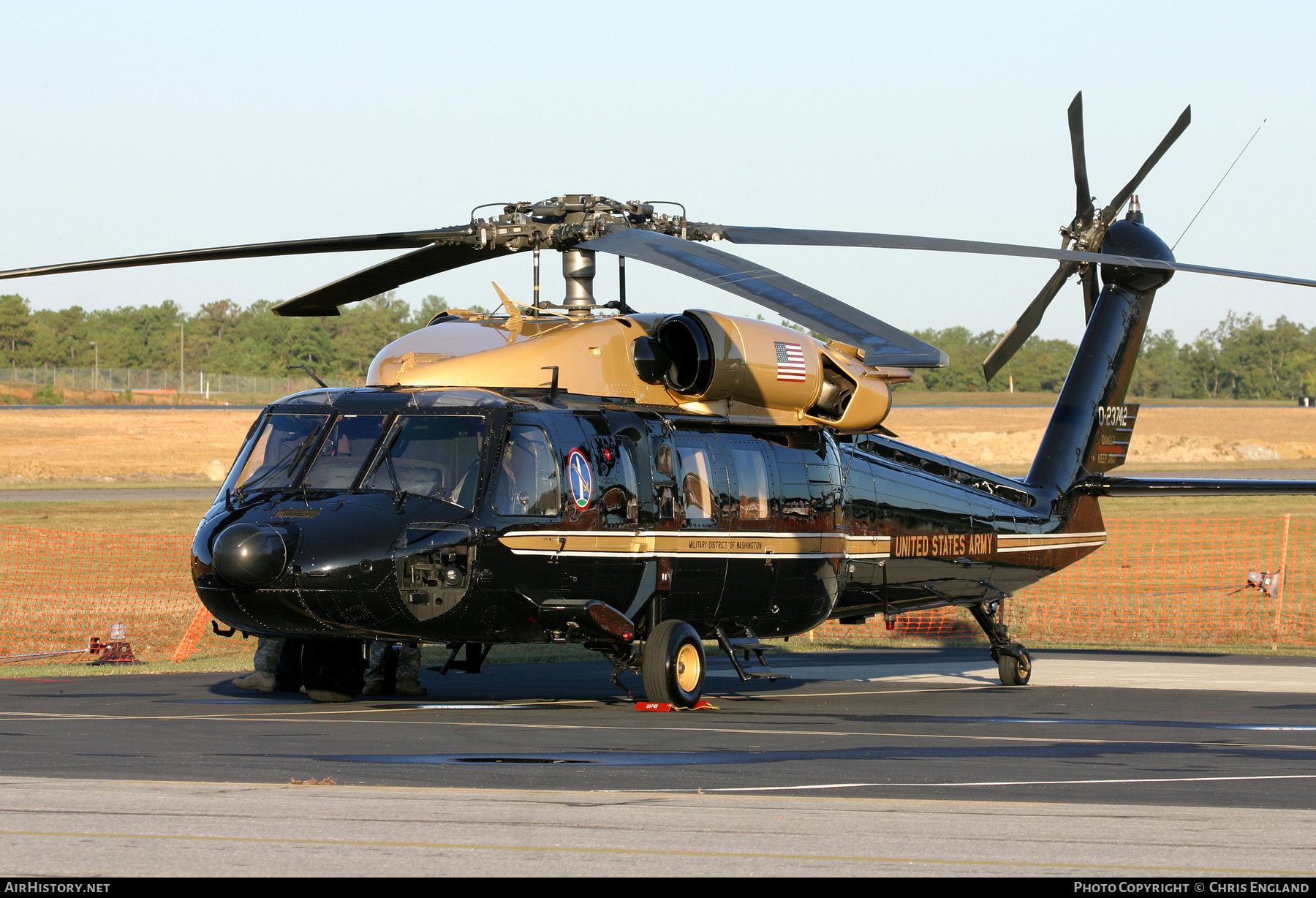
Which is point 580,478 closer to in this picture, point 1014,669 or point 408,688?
point 408,688

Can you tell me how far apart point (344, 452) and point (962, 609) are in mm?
18326

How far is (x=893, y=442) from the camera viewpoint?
645 inches

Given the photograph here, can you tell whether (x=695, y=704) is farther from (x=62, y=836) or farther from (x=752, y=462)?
(x=62, y=836)

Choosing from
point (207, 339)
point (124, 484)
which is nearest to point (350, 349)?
point (207, 339)

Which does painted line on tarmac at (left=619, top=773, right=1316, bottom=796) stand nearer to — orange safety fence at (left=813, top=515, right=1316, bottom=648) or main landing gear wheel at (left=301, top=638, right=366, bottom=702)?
main landing gear wheel at (left=301, top=638, right=366, bottom=702)

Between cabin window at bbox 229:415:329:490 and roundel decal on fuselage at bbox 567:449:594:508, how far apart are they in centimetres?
207

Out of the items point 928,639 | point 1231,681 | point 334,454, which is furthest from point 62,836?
point 928,639

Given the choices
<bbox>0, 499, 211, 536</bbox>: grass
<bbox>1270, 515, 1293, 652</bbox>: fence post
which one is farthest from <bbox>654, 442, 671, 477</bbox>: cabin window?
<bbox>0, 499, 211, 536</bbox>: grass

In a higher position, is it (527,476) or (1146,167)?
(1146,167)

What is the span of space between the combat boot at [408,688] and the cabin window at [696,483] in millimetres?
3314

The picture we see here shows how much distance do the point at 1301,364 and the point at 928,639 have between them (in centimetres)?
13817

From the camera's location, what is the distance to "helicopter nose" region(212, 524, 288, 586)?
11.2m

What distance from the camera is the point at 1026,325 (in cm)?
1731

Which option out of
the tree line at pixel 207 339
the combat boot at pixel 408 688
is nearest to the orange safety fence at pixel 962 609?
the combat boot at pixel 408 688
